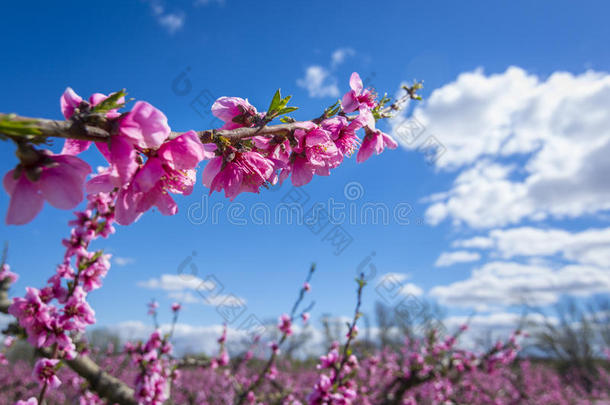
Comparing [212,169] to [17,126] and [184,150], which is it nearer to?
[184,150]

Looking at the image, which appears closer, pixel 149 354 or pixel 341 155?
pixel 341 155

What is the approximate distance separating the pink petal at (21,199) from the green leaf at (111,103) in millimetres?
239

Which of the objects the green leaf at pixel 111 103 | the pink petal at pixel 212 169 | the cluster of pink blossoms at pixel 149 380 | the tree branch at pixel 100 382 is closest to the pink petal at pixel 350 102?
the pink petal at pixel 212 169

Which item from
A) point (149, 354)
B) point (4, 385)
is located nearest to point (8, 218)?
point (149, 354)

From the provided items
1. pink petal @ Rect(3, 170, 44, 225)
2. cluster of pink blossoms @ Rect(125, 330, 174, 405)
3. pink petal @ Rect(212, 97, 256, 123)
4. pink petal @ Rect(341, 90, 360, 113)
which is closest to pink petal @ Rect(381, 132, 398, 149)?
pink petal @ Rect(341, 90, 360, 113)

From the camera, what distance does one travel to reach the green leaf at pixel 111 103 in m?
0.86

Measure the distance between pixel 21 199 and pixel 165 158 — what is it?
13.2 inches

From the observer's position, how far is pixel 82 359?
3.17m

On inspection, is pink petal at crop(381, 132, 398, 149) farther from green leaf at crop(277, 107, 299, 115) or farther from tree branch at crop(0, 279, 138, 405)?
tree branch at crop(0, 279, 138, 405)

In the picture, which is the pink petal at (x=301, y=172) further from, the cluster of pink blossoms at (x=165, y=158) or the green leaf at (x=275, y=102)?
the green leaf at (x=275, y=102)

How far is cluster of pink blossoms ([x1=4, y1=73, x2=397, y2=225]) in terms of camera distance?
2.74ft

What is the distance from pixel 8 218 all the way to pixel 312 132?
891mm

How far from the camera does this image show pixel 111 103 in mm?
873

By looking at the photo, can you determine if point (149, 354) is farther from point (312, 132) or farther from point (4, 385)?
point (4, 385)
